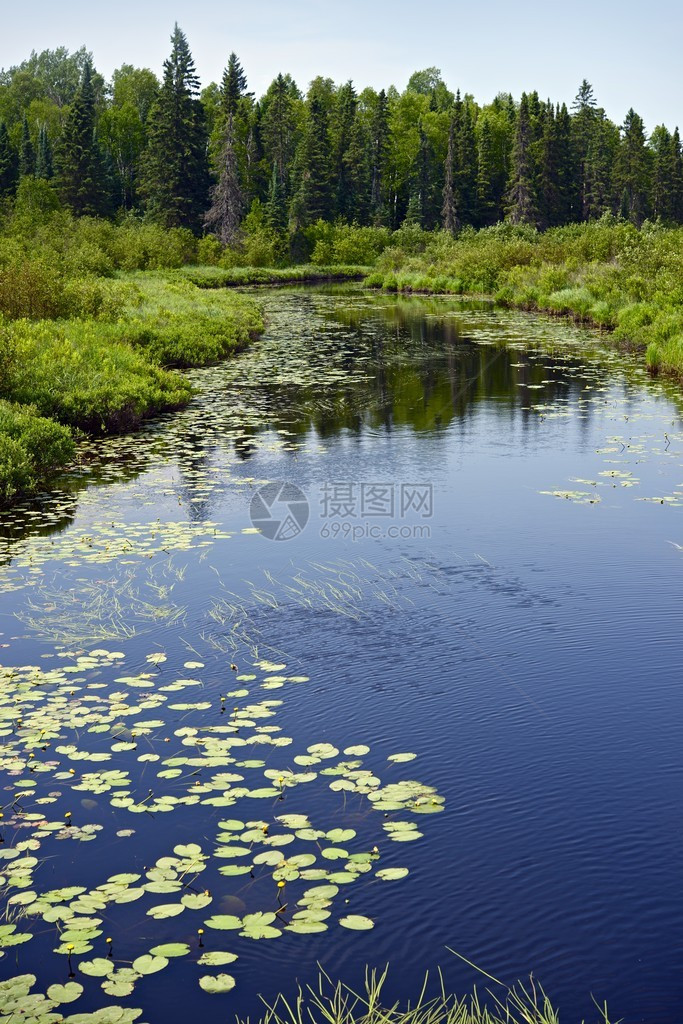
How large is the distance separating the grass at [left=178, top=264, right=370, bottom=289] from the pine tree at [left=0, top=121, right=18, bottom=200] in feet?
76.8

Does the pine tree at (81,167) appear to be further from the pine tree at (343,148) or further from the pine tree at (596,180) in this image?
the pine tree at (596,180)

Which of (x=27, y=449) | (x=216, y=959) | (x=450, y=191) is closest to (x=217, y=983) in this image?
(x=216, y=959)

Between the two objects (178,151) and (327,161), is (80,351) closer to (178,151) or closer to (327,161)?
(178,151)

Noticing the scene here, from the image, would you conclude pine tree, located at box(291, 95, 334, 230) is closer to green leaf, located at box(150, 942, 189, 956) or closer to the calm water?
the calm water

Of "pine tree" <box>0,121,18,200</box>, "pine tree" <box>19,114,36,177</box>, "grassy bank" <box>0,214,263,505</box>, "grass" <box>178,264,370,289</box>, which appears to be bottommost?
"grassy bank" <box>0,214,263,505</box>

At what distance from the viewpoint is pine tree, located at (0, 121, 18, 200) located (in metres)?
79.1

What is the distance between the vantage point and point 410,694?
25.4ft

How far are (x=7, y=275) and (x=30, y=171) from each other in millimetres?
81355

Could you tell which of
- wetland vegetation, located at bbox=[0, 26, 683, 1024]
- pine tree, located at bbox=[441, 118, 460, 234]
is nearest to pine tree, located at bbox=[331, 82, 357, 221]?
pine tree, located at bbox=[441, 118, 460, 234]

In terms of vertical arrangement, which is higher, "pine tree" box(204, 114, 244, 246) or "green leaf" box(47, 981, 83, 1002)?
"pine tree" box(204, 114, 244, 246)

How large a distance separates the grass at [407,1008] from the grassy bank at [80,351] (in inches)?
367

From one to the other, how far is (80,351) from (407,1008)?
52.7ft

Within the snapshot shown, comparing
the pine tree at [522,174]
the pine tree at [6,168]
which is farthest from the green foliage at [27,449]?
the pine tree at [6,168]

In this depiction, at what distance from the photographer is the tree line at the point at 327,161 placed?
76938mm
